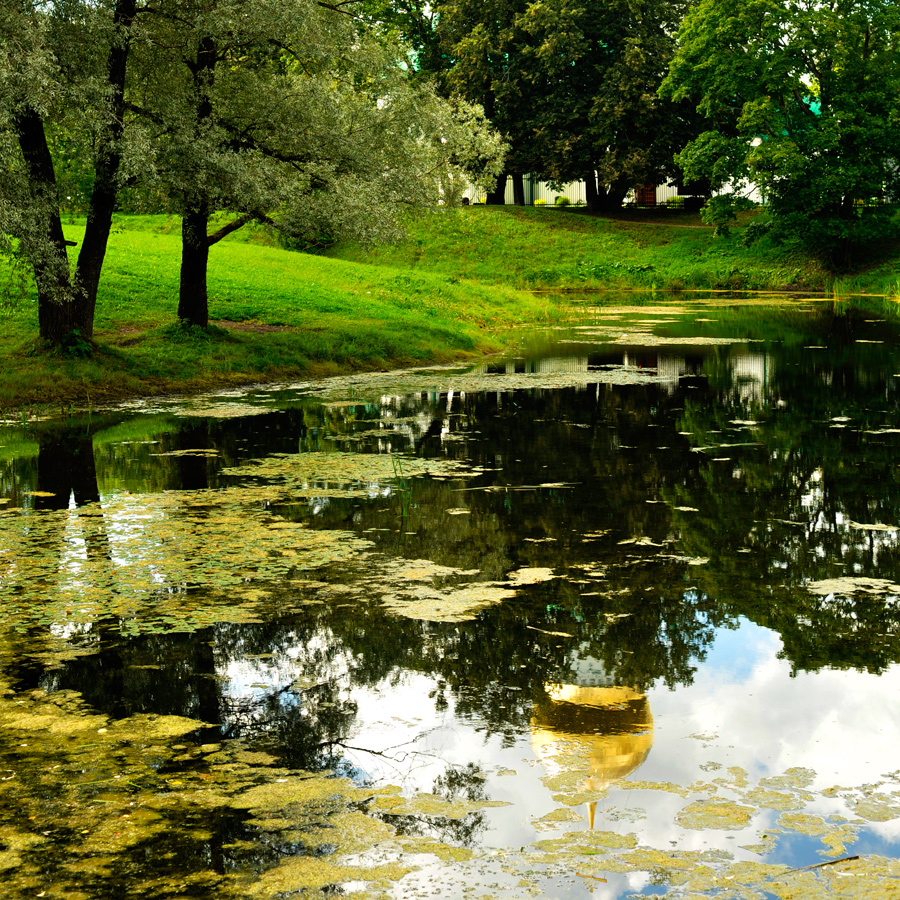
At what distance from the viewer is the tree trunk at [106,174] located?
18297 millimetres

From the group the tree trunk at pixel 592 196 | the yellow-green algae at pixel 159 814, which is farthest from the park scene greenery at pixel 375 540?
the tree trunk at pixel 592 196

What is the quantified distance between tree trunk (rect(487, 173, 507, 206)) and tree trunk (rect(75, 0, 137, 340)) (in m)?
54.2

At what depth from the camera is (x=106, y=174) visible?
18.8 m

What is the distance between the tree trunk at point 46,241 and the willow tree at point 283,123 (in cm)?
178

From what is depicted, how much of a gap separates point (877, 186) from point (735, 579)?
47.8m

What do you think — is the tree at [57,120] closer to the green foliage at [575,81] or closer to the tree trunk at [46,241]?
the tree trunk at [46,241]

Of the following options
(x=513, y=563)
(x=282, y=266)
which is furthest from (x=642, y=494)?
(x=282, y=266)

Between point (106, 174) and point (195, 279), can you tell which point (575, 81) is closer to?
point (195, 279)

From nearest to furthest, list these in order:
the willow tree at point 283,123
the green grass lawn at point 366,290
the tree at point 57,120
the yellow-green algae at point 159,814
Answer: the yellow-green algae at point 159,814
the tree at point 57,120
the willow tree at point 283,123
the green grass lawn at point 366,290

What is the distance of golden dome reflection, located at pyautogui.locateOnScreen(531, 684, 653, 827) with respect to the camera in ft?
17.4

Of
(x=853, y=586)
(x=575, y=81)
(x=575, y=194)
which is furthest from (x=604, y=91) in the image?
(x=853, y=586)

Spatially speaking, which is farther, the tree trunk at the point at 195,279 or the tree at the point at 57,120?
the tree trunk at the point at 195,279

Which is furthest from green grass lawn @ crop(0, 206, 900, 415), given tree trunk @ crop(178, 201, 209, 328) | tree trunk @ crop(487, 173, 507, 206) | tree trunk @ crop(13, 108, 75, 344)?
tree trunk @ crop(487, 173, 507, 206)

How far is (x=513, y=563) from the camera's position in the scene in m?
8.89
